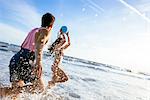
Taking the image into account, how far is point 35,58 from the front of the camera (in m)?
4.51

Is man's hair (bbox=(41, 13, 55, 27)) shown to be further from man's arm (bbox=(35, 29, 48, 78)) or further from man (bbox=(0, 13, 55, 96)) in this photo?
man's arm (bbox=(35, 29, 48, 78))

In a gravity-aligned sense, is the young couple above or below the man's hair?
below

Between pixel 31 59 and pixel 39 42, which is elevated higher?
pixel 39 42

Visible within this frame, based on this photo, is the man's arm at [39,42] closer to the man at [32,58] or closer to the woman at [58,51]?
the man at [32,58]

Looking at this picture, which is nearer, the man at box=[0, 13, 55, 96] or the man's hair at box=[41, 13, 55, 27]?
the man at box=[0, 13, 55, 96]

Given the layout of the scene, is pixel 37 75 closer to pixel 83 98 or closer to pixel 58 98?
pixel 58 98

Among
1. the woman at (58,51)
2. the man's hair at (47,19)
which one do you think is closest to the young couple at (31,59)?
the man's hair at (47,19)

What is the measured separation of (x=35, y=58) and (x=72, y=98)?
4139 millimetres

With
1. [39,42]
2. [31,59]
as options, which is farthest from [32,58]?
[39,42]

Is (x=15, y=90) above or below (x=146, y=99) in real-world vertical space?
above

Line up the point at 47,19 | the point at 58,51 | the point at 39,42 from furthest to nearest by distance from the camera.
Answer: the point at 58,51, the point at 47,19, the point at 39,42

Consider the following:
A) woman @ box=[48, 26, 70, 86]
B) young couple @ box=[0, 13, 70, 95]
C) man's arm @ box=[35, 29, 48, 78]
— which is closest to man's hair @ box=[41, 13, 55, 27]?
young couple @ box=[0, 13, 70, 95]

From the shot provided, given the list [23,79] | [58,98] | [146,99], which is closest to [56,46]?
[58,98]

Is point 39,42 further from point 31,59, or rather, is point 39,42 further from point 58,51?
point 58,51
